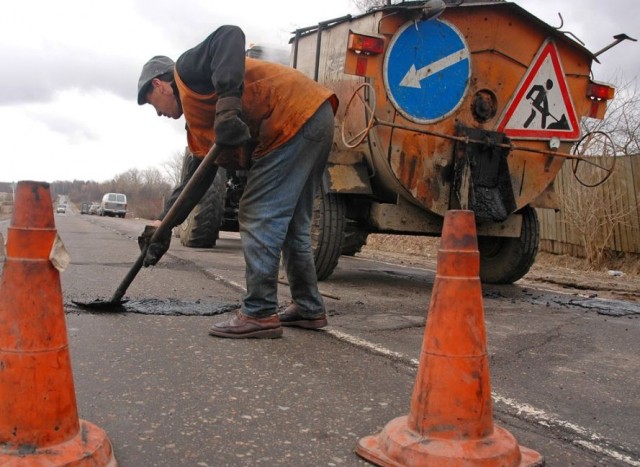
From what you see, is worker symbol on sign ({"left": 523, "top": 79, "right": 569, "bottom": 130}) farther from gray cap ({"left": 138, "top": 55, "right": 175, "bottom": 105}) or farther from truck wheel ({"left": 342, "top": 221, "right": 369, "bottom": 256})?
gray cap ({"left": 138, "top": 55, "right": 175, "bottom": 105})

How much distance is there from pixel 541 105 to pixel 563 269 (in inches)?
221

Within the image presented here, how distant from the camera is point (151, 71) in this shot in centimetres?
322

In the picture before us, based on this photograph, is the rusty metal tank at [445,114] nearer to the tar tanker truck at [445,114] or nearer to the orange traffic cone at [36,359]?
the tar tanker truck at [445,114]

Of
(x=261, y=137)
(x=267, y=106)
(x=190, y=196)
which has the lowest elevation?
(x=190, y=196)

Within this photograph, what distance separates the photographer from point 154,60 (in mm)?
3270

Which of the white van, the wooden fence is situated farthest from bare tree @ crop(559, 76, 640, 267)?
the white van

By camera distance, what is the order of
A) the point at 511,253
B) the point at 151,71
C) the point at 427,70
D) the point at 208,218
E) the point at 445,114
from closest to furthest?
1. the point at 151,71
2. the point at 427,70
3. the point at 445,114
4. the point at 511,253
5. the point at 208,218

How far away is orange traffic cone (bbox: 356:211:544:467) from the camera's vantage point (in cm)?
162

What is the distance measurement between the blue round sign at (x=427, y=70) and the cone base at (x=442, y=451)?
10.9 ft

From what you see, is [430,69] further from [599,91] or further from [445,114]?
[599,91]

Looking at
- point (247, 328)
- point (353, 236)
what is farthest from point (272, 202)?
point (353, 236)

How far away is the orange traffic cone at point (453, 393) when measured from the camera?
1617 mm

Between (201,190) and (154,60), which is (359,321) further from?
(154,60)

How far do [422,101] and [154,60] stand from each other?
90.2 inches
